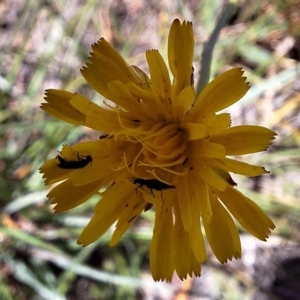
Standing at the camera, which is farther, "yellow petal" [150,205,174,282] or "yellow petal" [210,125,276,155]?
"yellow petal" [150,205,174,282]

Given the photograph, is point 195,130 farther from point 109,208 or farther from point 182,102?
point 109,208

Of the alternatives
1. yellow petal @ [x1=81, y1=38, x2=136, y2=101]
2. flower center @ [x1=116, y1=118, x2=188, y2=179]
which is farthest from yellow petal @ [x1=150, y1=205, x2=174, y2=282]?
yellow petal @ [x1=81, y1=38, x2=136, y2=101]

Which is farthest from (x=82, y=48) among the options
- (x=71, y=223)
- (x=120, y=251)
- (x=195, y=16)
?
(x=120, y=251)

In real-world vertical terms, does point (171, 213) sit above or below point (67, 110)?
below

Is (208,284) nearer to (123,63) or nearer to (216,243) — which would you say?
(216,243)

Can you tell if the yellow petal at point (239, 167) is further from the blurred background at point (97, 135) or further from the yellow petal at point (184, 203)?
the blurred background at point (97, 135)

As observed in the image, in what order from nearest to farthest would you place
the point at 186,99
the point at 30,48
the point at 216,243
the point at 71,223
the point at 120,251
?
the point at 186,99, the point at 216,243, the point at 71,223, the point at 120,251, the point at 30,48

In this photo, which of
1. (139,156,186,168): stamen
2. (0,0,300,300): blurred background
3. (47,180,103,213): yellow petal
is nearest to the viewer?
(139,156,186,168): stamen

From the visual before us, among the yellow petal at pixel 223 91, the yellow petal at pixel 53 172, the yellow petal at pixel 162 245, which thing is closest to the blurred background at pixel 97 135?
the yellow petal at pixel 53 172

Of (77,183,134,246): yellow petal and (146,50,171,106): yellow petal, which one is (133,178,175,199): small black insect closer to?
(77,183,134,246): yellow petal
